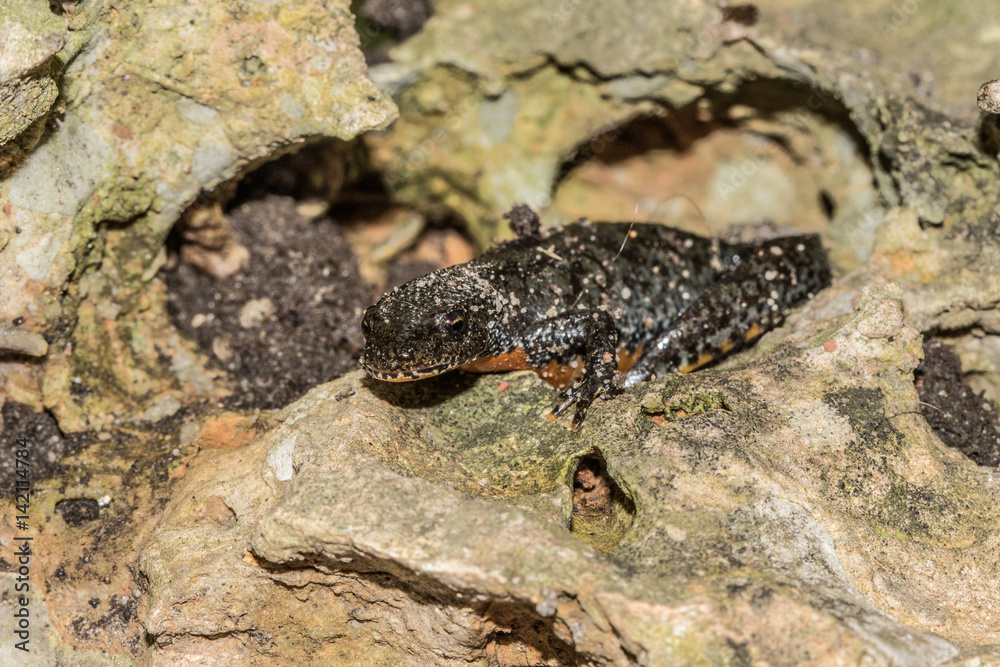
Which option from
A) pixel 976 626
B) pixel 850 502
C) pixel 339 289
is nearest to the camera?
pixel 976 626

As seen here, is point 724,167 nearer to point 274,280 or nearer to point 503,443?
point 274,280

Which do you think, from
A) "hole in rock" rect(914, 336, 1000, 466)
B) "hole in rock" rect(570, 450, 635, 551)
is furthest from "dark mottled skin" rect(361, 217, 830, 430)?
"hole in rock" rect(914, 336, 1000, 466)

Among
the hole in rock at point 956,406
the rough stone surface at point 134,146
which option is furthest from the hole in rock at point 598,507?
the rough stone surface at point 134,146

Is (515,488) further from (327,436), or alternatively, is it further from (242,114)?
(242,114)

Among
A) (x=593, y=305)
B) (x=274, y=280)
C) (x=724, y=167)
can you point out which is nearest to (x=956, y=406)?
(x=593, y=305)

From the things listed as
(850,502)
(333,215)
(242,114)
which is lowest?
(333,215)

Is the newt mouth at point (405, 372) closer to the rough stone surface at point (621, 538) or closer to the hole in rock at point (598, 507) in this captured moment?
the rough stone surface at point (621, 538)

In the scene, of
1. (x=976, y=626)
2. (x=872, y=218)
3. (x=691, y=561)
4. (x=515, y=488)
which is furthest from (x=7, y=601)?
(x=872, y=218)
